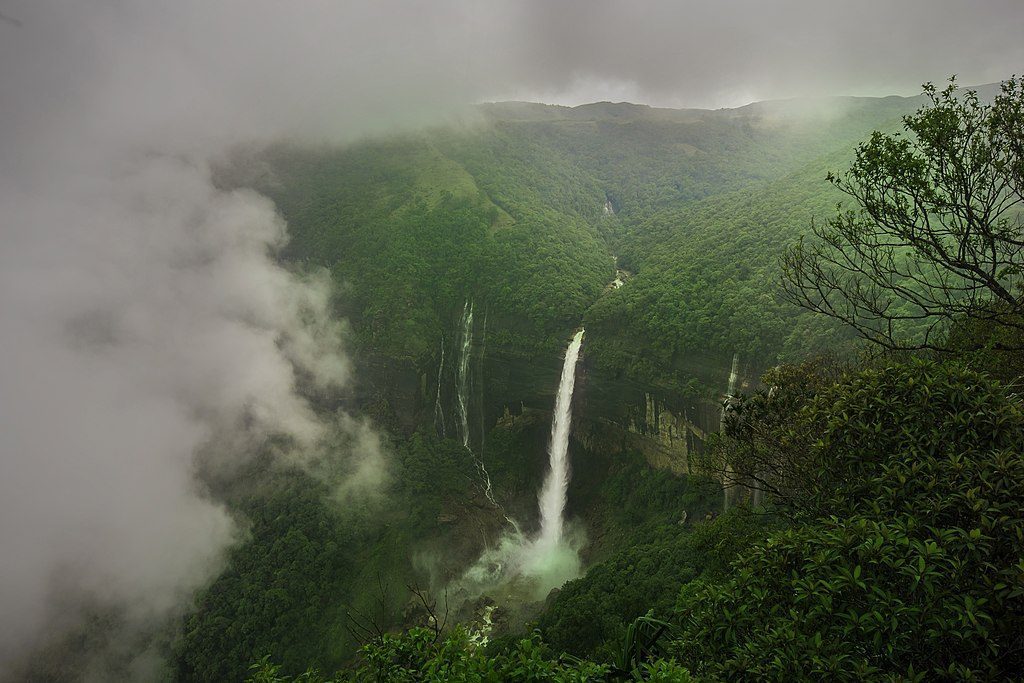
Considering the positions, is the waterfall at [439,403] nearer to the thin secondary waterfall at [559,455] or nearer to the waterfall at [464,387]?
the waterfall at [464,387]

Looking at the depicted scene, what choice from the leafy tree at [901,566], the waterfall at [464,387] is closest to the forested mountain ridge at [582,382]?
the leafy tree at [901,566]

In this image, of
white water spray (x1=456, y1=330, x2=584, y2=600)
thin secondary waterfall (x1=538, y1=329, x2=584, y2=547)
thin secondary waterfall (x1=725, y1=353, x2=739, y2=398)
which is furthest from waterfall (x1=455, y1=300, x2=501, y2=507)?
thin secondary waterfall (x1=725, y1=353, x2=739, y2=398)

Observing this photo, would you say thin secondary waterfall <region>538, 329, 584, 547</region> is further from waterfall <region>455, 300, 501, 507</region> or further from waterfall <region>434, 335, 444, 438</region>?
waterfall <region>434, 335, 444, 438</region>

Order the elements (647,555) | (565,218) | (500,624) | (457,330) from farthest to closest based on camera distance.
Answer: (565,218)
(457,330)
(500,624)
(647,555)

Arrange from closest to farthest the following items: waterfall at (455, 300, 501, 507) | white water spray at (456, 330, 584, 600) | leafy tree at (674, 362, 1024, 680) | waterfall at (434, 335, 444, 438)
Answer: leafy tree at (674, 362, 1024, 680) → white water spray at (456, 330, 584, 600) → waterfall at (455, 300, 501, 507) → waterfall at (434, 335, 444, 438)

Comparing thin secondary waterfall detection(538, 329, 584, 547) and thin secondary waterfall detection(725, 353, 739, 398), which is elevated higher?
thin secondary waterfall detection(725, 353, 739, 398)

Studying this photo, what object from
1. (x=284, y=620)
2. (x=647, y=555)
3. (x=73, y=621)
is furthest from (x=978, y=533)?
(x=73, y=621)

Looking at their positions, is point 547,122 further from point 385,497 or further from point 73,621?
point 73,621

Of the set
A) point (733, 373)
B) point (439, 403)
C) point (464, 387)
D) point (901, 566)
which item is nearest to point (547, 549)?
point (464, 387)

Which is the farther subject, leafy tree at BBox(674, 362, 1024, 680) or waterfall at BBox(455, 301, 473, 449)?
waterfall at BBox(455, 301, 473, 449)
